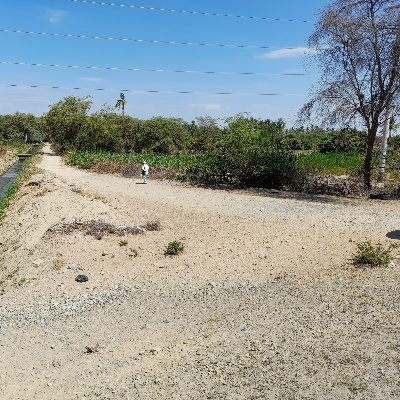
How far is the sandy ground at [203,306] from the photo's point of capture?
5.56 metres

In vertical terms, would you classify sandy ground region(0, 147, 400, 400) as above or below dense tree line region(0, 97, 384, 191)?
below

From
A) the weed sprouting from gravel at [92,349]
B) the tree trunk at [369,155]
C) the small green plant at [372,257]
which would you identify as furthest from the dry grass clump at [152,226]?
the tree trunk at [369,155]

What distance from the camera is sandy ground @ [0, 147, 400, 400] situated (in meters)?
5.56

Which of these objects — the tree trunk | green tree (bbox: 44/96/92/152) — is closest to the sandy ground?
the tree trunk

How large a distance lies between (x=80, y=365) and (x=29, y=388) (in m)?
0.75

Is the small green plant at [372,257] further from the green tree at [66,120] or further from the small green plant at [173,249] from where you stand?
the green tree at [66,120]

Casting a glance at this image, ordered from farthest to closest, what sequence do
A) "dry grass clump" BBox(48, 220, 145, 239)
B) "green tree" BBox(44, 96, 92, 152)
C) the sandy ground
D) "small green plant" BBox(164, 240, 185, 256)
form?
"green tree" BBox(44, 96, 92, 152), "dry grass clump" BBox(48, 220, 145, 239), "small green plant" BBox(164, 240, 185, 256), the sandy ground

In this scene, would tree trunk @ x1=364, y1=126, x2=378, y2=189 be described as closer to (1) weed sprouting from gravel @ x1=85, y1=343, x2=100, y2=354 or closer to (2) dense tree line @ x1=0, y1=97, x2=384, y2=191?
(2) dense tree line @ x1=0, y1=97, x2=384, y2=191

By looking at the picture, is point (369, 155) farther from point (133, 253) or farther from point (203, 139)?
point (203, 139)

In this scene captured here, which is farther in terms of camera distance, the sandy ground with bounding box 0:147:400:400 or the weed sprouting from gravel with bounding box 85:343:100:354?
the weed sprouting from gravel with bounding box 85:343:100:354

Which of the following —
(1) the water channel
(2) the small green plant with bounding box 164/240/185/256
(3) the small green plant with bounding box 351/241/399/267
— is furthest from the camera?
(1) the water channel

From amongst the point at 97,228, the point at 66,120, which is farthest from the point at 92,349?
the point at 66,120

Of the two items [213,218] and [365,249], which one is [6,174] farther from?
[365,249]

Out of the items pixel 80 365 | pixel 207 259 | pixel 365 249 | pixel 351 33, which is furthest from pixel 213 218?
pixel 351 33
